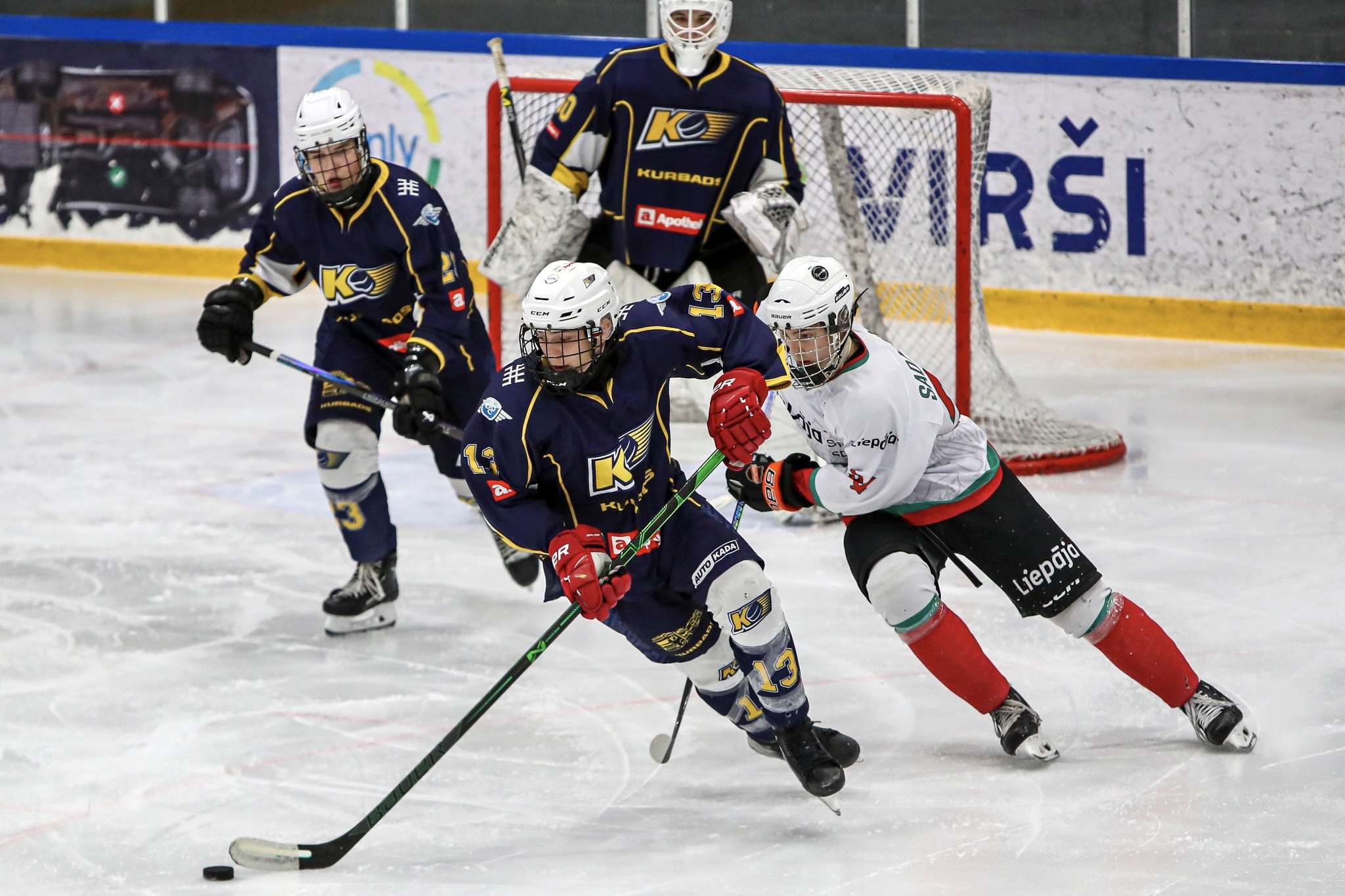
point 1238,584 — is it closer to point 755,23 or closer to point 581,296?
point 581,296

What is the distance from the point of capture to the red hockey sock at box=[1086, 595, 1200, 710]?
3338mm

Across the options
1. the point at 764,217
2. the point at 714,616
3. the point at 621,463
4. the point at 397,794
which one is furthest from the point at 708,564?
the point at 764,217

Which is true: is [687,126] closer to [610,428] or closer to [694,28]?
[694,28]

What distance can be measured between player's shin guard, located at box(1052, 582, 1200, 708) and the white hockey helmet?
221cm

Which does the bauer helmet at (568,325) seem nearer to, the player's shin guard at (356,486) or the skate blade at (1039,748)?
the skate blade at (1039,748)

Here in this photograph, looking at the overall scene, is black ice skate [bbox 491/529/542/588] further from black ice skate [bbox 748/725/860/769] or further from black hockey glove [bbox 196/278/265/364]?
black ice skate [bbox 748/725/860/769]

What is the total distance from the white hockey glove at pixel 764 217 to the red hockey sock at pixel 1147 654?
1.90 m

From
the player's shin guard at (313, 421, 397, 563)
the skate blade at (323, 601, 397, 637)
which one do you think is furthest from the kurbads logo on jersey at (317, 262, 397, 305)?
the skate blade at (323, 601, 397, 637)

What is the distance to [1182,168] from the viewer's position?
692cm

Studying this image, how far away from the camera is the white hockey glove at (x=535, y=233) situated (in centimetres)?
523

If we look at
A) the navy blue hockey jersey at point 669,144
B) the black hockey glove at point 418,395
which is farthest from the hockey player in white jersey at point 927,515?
the navy blue hockey jersey at point 669,144

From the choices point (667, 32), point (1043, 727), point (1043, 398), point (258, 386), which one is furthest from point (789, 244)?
point (258, 386)

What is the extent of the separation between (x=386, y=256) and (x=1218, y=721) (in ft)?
6.94

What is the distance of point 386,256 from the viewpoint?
417 cm
